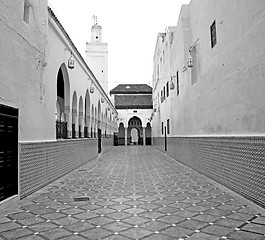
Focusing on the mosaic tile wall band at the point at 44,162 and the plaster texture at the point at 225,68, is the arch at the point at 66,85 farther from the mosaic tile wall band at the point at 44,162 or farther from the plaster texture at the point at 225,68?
the plaster texture at the point at 225,68

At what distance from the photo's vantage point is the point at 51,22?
270 inches

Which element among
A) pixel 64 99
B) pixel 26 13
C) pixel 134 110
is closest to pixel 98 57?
pixel 134 110

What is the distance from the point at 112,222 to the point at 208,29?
18.7 ft

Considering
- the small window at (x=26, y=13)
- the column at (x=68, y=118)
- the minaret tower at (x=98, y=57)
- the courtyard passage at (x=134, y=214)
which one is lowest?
the courtyard passage at (x=134, y=214)

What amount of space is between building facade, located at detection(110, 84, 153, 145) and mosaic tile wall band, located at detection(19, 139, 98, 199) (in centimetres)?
2304

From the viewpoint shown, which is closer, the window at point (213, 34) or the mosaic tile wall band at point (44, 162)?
the mosaic tile wall band at point (44, 162)

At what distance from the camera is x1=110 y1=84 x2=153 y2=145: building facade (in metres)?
32.8

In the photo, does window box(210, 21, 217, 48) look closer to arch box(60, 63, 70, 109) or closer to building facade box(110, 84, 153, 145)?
arch box(60, 63, 70, 109)

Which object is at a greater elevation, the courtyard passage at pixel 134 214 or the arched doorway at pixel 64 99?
the arched doorway at pixel 64 99

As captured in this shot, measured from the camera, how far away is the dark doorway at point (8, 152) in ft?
13.9

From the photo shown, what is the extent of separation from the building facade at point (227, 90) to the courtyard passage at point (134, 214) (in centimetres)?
59

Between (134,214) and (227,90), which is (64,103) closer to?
(227,90)

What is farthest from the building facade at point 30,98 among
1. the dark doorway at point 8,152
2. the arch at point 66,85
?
the arch at point 66,85

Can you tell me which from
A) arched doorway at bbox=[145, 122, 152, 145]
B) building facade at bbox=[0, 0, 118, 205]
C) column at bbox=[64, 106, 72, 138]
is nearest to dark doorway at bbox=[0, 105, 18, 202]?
building facade at bbox=[0, 0, 118, 205]
